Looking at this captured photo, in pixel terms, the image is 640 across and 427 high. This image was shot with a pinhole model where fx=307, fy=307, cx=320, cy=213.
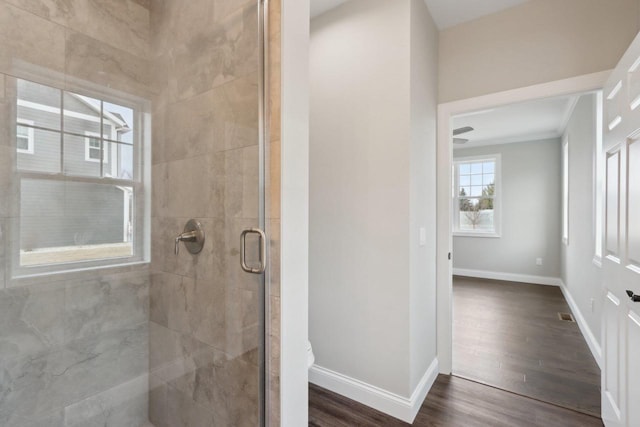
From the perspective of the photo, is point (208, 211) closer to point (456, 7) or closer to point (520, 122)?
point (456, 7)

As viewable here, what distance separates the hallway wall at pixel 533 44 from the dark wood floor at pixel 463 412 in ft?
7.05

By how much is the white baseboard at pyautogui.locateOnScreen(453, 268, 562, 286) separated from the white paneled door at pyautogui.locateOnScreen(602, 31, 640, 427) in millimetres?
4027

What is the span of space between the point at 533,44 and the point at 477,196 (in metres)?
4.26

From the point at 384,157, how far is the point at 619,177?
3.96 feet

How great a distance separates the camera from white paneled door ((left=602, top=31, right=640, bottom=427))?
1.40m

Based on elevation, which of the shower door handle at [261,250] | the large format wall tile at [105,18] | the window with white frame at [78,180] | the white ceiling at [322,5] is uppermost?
the white ceiling at [322,5]

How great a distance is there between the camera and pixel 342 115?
2150mm

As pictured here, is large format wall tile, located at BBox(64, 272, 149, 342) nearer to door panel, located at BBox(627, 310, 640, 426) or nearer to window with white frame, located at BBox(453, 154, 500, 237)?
door panel, located at BBox(627, 310, 640, 426)

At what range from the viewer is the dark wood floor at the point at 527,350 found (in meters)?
2.18

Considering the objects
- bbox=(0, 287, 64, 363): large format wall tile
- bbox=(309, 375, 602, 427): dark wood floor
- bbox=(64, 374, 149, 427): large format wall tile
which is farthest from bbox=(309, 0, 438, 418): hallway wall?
bbox=(0, 287, 64, 363): large format wall tile

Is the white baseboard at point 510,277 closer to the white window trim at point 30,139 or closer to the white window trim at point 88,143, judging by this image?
the white window trim at point 88,143

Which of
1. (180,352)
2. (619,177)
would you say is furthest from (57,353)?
(619,177)

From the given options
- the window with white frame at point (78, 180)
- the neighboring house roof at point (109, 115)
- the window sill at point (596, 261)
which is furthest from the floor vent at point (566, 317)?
the neighboring house roof at point (109, 115)

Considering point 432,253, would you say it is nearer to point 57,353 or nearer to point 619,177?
point 619,177
